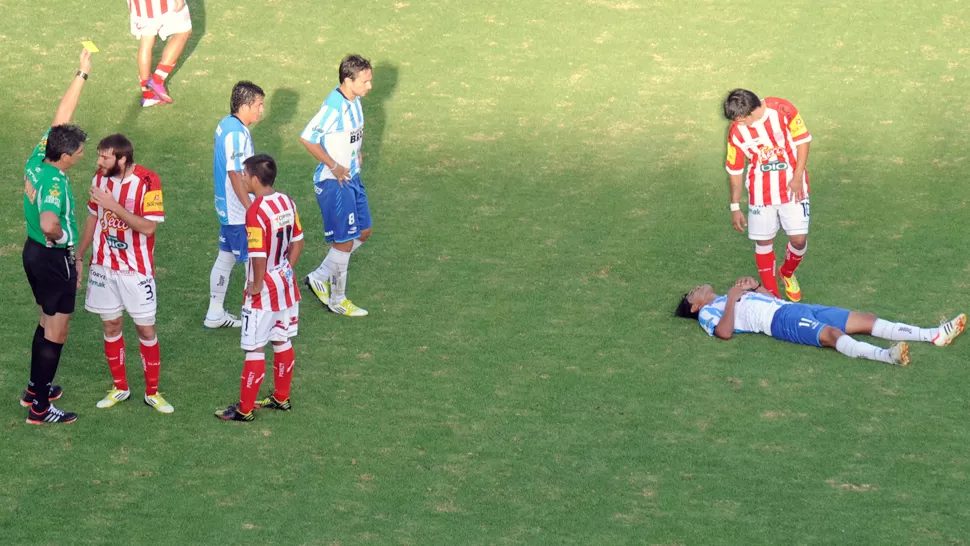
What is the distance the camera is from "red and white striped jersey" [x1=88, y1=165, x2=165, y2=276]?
24.7 feet

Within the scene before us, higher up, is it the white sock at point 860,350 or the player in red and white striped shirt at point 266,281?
the player in red and white striped shirt at point 266,281

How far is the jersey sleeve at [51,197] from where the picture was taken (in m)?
7.26

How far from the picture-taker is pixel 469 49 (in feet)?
48.0

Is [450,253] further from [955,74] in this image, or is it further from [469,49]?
[955,74]

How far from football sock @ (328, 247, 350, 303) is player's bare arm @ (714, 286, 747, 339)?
2.97 m

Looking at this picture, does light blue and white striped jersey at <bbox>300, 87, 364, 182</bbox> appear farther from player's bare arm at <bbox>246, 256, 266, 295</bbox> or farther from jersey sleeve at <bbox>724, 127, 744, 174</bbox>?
jersey sleeve at <bbox>724, 127, 744, 174</bbox>

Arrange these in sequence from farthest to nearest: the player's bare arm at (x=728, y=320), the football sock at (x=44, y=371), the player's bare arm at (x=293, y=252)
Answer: the player's bare arm at (x=728, y=320) → the player's bare arm at (x=293, y=252) → the football sock at (x=44, y=371)

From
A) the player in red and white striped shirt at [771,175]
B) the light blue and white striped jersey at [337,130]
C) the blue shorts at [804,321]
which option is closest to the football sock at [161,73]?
the light blue and white striped jersey at [337,130]

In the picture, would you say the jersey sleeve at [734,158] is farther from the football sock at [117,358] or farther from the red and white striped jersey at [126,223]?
the football sock at [117,358]

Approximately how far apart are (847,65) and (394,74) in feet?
17.8

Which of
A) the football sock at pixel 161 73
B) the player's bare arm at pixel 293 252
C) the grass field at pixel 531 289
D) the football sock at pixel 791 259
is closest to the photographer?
the grass field at pixel 531 289

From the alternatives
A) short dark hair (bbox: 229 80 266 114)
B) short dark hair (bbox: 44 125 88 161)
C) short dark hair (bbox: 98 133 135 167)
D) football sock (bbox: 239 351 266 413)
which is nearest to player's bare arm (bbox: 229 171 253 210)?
short dark hair (bbox: 229 80 266 114)

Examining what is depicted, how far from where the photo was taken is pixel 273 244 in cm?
755

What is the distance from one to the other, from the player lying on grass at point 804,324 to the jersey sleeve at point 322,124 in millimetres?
3178
